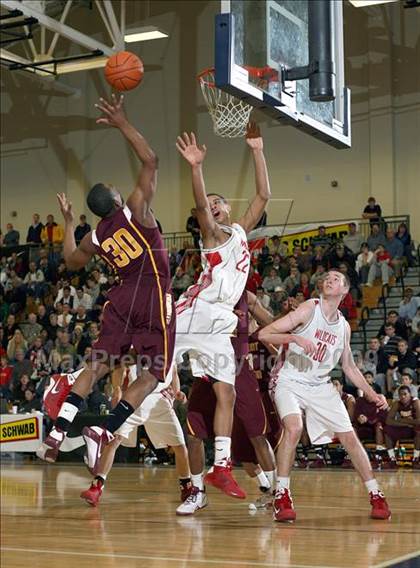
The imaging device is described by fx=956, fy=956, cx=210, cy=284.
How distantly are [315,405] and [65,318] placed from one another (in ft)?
41.0

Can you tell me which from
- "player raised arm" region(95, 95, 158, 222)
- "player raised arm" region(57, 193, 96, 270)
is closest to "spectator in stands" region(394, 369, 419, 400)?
"player raised arm" region(57, 193, 96, 270)

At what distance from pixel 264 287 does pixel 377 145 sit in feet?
16.4

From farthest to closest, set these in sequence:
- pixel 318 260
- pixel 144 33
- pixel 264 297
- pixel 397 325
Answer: pixel 144 33 < pixel 318 260 < pixel 264 297 < pixel 397 325

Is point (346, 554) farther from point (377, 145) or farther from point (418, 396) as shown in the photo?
point (377, 145)

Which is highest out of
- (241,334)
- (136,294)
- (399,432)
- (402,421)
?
(136,294)

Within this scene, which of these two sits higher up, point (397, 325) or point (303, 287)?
point (303, 287)

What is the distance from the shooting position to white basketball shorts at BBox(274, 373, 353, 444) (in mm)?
6391

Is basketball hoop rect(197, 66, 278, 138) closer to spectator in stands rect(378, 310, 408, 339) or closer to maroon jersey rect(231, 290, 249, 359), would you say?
Result: maroon jersey rect(231, 290, 249, 359)

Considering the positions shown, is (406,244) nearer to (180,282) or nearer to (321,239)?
(321,239)

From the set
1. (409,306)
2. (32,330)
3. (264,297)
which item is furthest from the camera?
(32,330)

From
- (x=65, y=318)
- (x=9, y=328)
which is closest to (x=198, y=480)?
(x=65, y=318)

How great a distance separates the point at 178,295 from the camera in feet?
53.9

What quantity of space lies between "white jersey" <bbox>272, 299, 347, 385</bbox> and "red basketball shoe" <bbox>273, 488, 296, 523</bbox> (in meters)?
0.78

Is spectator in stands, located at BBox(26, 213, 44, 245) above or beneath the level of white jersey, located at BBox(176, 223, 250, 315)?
above
